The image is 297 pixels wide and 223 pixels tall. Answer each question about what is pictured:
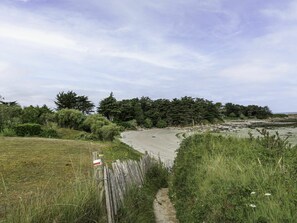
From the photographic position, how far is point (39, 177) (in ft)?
30.4

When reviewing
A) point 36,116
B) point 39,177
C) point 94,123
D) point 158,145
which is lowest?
point 158,145

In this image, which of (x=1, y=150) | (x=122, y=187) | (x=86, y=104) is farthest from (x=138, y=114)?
(x=122, y=187)

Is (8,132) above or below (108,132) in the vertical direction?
above

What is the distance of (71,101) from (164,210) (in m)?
61.0

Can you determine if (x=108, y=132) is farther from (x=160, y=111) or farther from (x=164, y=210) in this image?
(x=160, y=111)

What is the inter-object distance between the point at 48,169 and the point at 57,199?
19.2 feet

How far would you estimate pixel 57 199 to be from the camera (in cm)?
491

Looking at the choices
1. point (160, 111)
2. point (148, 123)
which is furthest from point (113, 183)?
point (160, 111)

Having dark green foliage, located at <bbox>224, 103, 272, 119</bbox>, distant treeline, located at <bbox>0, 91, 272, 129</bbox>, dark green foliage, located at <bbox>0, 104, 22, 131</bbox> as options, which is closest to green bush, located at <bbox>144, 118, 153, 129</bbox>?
distant treeline, located at <bbox>0, 91, 272, 129</bbox>

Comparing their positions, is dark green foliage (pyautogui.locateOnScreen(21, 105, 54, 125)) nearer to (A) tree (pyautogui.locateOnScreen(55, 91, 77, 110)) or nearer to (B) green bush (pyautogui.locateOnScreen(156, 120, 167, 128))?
(A) tree (pyautogui.locateOnScreen(55, 91, 77, 110))

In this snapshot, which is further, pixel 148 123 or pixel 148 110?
pixel 148 110

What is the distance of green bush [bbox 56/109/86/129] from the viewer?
37.0 m

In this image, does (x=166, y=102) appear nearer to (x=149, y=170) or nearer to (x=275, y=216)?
(x=149, y=170)

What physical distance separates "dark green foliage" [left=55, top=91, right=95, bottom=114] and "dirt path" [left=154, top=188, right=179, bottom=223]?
58509 mm
